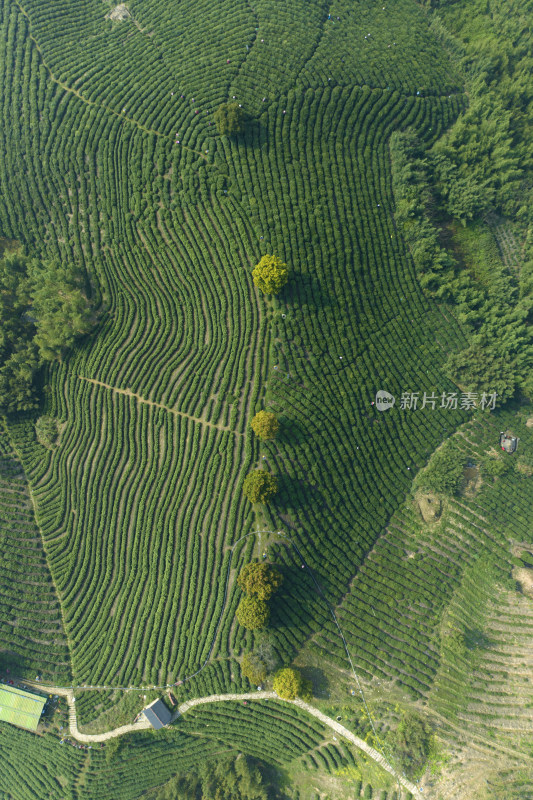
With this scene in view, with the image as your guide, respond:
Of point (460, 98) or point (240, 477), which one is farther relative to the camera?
point (460, 98)

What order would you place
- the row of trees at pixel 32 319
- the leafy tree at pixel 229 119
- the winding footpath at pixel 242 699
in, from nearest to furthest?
the winding footpath at pixel 242 699 → the leafy tree at pixel 229 119 → the row of trees at pixel 32 319

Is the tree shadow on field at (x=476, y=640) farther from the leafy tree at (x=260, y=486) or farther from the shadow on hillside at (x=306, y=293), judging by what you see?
the shadow on hillside at (x=306, y=293)

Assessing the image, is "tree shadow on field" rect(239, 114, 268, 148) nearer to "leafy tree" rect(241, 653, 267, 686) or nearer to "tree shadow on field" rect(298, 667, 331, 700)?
"leafy tree" rect(241, 653, 267, 686)

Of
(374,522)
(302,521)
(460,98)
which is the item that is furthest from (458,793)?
(460,98)

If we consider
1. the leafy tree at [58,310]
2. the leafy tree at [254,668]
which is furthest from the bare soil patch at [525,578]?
the leafy tree at [58,310]

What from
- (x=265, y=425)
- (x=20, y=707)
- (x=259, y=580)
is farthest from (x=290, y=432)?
(x=20, y=707)

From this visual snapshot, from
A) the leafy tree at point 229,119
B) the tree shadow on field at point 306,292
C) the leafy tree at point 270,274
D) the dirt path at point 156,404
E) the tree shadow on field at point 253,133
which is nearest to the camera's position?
the leafy tree at point 270,274

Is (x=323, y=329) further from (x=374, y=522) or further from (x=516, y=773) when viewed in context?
(x=516, y=773)

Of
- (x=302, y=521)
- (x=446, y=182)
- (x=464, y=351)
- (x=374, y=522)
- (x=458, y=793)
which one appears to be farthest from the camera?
(x=446, y=182)
